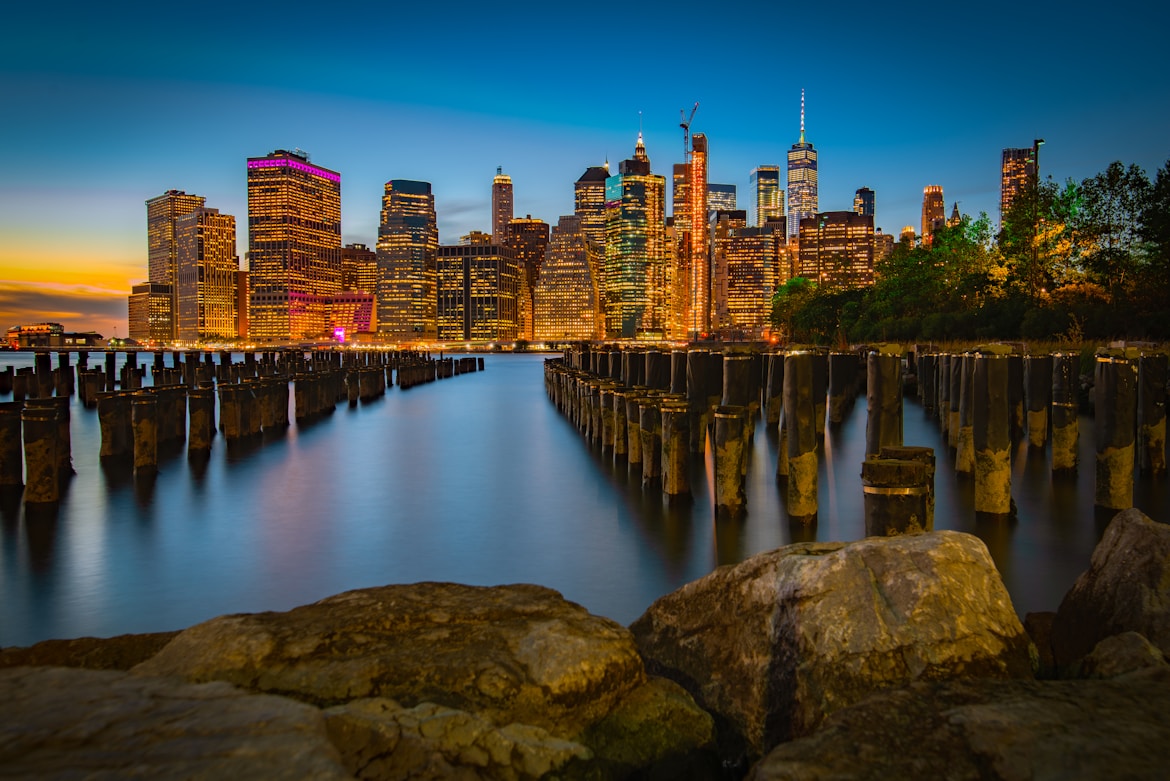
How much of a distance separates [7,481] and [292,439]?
8.85 metres

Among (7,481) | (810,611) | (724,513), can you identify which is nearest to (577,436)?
(724,513)

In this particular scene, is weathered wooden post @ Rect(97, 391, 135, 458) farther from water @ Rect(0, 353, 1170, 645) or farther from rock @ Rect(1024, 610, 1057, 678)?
rock @ Rect(1024, 610, 1057, 678)

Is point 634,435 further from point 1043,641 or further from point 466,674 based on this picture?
point 466,674

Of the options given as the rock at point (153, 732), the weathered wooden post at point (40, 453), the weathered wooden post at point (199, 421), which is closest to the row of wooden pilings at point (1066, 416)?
the rock at point (153, 732)

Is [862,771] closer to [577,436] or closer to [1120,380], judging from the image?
[1120,380]

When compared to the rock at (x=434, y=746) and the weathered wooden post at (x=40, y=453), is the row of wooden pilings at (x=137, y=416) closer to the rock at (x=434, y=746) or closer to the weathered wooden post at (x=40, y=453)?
the weathered wooden post at (x=40, y=453)

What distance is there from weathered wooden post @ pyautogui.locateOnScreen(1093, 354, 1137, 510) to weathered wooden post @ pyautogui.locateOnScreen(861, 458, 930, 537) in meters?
4.96

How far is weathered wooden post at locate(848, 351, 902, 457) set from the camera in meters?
10.0

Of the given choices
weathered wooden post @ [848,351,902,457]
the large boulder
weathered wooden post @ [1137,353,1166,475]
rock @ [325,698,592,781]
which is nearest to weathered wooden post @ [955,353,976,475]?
weathered wooden post @ [1137,353,1166,475]

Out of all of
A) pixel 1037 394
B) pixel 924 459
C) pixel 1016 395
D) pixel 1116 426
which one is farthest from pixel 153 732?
pixel 1016 395

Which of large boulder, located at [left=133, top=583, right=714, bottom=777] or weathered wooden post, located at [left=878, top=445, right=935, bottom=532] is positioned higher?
weathered wooden post, located at [left=878, top=445, right=935, bottom=532]

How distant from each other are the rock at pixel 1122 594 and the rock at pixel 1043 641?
0.04 meters

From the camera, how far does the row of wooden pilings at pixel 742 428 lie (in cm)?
612

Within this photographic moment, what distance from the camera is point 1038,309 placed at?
3628cm
